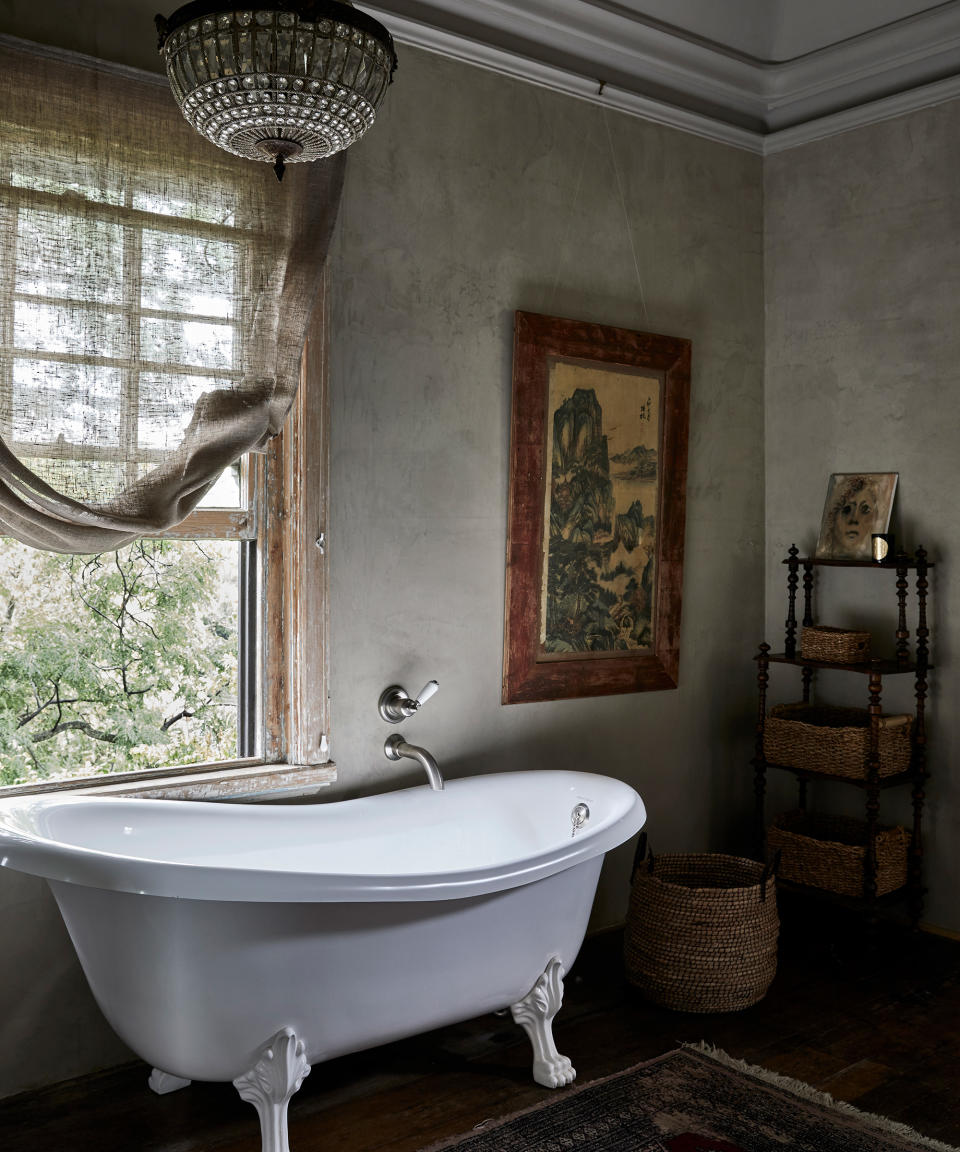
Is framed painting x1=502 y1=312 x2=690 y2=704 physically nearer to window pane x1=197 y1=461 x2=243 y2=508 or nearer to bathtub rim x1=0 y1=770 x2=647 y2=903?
window pane x1=197 y1=461 x2=243 y2=508

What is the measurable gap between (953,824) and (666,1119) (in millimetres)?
1562

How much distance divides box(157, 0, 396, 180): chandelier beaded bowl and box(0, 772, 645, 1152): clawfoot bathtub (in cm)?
124

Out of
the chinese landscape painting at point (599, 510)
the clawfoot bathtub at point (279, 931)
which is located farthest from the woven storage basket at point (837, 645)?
the clawfoot bathtub at point (279, 931)

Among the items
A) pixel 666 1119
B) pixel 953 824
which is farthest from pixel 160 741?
pixel 953 824

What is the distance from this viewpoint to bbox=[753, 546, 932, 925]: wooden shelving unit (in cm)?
327

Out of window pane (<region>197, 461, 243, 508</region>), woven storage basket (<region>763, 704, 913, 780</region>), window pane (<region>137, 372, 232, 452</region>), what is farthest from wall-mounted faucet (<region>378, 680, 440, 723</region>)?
woven storage basket (<region>763, 704, 913, 780</region>)

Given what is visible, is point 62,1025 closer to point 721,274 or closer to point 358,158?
point 358,158

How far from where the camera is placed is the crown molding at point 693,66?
3.13 m

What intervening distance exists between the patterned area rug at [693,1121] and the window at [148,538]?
984 millimetres

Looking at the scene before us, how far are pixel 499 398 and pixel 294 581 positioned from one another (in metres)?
0.86

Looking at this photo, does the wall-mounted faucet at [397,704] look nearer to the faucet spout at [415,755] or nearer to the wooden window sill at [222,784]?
the faucet spout at [415,755]

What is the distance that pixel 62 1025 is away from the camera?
98.7 inches

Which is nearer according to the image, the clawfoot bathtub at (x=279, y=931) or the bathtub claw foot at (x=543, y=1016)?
the clawfoot bathtub at (x=279, y=931)

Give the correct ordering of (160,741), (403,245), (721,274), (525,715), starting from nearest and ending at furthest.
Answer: (160,741), (403,245), (525,715), (721,274)
